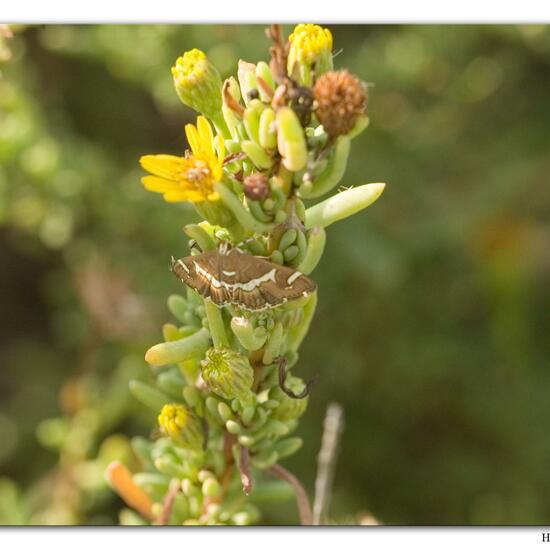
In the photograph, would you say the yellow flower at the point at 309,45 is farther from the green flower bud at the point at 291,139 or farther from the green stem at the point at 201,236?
the green stem at the point at 201,236

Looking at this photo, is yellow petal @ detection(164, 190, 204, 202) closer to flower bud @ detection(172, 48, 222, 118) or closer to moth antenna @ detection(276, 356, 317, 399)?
flower bud @ detection(172, 48, 222, 118)

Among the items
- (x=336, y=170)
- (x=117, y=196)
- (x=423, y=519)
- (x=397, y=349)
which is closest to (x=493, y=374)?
(x=397, y=349)

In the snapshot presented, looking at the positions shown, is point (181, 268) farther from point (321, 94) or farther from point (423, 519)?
point (423, 519)

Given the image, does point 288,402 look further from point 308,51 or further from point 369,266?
point 369,266

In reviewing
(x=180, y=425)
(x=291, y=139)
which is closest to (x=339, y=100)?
(x=291, y=139)

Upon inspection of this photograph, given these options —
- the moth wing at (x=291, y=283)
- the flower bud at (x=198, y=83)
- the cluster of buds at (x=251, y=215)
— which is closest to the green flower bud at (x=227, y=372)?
the cluster of buds at (x=251, y=215)

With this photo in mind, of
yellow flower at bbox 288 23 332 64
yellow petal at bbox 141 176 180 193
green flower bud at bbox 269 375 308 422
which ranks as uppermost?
yellow flower at bbox 288 23 332 64

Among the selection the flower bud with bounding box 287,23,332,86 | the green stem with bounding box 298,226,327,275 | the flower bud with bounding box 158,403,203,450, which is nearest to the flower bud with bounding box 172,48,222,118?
the flower bud with bounding box 287,23,332,86
